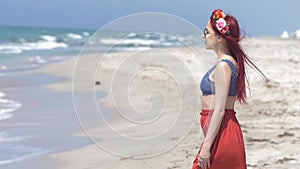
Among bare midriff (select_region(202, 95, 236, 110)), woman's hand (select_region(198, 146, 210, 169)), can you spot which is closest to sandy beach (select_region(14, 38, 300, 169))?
bare midriff (select_region(202, 95, 236, 110))

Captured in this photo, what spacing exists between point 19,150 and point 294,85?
8.02 metres

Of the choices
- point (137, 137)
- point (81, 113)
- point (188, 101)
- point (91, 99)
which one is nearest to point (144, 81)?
point (91, 99)

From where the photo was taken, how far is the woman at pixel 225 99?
379 cm

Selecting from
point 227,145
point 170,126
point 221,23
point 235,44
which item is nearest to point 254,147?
point 170,126

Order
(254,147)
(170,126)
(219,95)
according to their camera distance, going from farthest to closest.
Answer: (170,126) → (254,147) → (219,95)

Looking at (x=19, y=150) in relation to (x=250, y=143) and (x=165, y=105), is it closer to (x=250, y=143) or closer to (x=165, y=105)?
(x=250, y=143)

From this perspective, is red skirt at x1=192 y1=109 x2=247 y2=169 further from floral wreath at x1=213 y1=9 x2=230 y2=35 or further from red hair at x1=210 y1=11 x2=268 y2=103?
floral wreath at x1=213 y1=9 x2=230 y2=35

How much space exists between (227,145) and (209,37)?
773 millimetres

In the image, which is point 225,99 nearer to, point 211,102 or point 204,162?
point 211,102

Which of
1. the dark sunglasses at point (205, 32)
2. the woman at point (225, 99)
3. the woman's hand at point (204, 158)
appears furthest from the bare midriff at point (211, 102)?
the dark sunglasses at point (205, 32)

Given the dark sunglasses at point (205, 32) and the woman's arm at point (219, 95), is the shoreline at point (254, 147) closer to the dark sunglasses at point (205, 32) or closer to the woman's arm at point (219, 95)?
the dark sunglasses at point (205, 32)

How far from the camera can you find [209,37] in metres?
3.92

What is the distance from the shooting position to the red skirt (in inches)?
152

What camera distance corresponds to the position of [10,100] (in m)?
12.3
